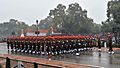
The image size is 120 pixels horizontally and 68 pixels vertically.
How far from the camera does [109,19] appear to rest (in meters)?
47.1

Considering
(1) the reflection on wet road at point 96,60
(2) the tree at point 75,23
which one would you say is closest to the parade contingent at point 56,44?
(1) the reflection on wet road at point 96,60

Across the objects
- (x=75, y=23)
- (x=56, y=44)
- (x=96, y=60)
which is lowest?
(x=96, y=60)

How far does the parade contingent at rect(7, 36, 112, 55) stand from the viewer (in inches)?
856

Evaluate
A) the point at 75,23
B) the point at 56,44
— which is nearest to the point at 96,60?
the point at 56,44

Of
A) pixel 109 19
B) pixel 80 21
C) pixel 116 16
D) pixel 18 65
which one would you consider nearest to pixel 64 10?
pixel 80 21

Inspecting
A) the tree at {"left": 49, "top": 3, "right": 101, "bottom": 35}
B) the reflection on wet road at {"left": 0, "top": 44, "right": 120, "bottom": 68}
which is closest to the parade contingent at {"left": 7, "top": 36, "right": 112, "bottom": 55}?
the reflection on wet road at {"left": 0, "top": 44, "right": 120, "bottom": 68}

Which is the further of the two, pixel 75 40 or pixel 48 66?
pixel 75 40

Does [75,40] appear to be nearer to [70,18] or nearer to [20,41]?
[20,41]

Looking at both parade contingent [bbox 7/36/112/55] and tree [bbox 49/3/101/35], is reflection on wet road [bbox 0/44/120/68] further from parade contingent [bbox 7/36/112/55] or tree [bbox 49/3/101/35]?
tree [bbox 49/3/101/35]

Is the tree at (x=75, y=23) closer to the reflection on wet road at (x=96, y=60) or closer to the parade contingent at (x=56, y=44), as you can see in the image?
the parade contingent at (x=56, y=44)

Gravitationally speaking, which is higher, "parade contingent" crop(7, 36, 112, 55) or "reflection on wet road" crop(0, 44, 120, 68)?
"parade contingent" crop(7, 36, 112, 55)

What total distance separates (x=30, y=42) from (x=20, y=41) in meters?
1.87

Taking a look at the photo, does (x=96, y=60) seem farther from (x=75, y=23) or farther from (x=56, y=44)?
(x=75, y=23)

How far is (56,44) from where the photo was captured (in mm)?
21625
